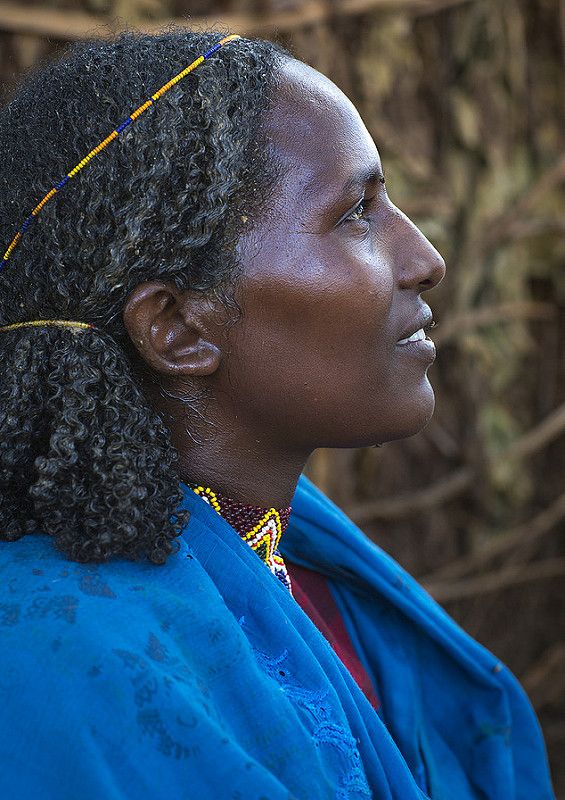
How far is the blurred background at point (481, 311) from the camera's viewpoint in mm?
3447

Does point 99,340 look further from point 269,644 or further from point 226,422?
point 269,644

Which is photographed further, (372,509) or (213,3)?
(372,509)

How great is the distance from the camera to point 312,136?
1.46m

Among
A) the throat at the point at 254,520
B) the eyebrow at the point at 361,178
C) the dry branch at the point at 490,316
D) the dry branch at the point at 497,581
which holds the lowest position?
the dry branch at the point at 497,581

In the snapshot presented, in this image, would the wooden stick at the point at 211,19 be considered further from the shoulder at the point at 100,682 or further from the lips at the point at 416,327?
the shoulder at the point at 100,682

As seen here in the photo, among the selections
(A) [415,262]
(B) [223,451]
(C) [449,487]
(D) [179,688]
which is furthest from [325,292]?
(C) [449,487]

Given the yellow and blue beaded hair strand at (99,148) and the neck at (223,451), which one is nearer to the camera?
the yellow and blue beaded hair strand at (99,148)

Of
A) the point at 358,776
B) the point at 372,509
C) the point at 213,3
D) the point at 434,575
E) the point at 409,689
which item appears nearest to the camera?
the point at 358,776

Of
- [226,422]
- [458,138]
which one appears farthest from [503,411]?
[226,422]

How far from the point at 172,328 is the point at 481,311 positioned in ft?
8.42

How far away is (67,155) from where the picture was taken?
139 centimetres

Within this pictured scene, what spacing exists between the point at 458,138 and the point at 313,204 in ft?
8.12

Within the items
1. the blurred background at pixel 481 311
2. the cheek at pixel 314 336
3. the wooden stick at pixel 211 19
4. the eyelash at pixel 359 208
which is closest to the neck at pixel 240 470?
the cheek at pixel 314 336

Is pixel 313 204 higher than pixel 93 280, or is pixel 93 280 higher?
pixel 313 204
